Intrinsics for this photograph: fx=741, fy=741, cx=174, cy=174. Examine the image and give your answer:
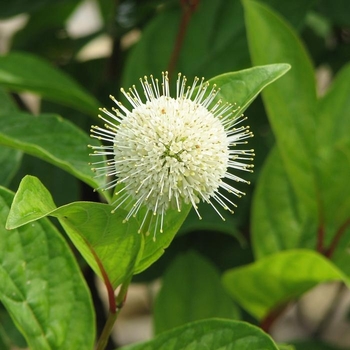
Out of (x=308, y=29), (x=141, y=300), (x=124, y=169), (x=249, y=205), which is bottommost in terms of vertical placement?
(x=141, y=300)

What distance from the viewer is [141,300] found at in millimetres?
2600

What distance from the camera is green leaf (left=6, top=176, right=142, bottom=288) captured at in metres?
0.67

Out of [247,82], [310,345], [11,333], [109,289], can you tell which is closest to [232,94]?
[247,82]

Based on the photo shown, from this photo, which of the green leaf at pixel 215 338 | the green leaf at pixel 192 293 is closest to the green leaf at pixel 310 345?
the green leaf at pixel 192 293

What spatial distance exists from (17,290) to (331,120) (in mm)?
601

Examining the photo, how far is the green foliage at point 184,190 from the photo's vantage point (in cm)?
81

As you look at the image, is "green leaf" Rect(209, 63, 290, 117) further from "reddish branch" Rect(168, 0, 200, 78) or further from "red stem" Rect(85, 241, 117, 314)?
"reddish branch" Rect(168, 0, 200, 78)

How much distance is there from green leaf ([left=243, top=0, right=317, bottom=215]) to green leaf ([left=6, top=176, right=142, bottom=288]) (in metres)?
0.42

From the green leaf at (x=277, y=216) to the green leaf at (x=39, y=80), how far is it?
318 mm

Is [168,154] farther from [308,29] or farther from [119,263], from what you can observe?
[308,29]

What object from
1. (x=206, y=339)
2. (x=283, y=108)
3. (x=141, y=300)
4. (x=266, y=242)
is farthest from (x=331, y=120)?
(x=141, y=300)

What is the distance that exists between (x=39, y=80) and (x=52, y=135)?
0.23 metres

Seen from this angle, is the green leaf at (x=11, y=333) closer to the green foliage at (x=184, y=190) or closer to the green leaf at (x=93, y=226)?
the green foliage at (x=184, y=190)

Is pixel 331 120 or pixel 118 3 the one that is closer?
pixel 331 120
